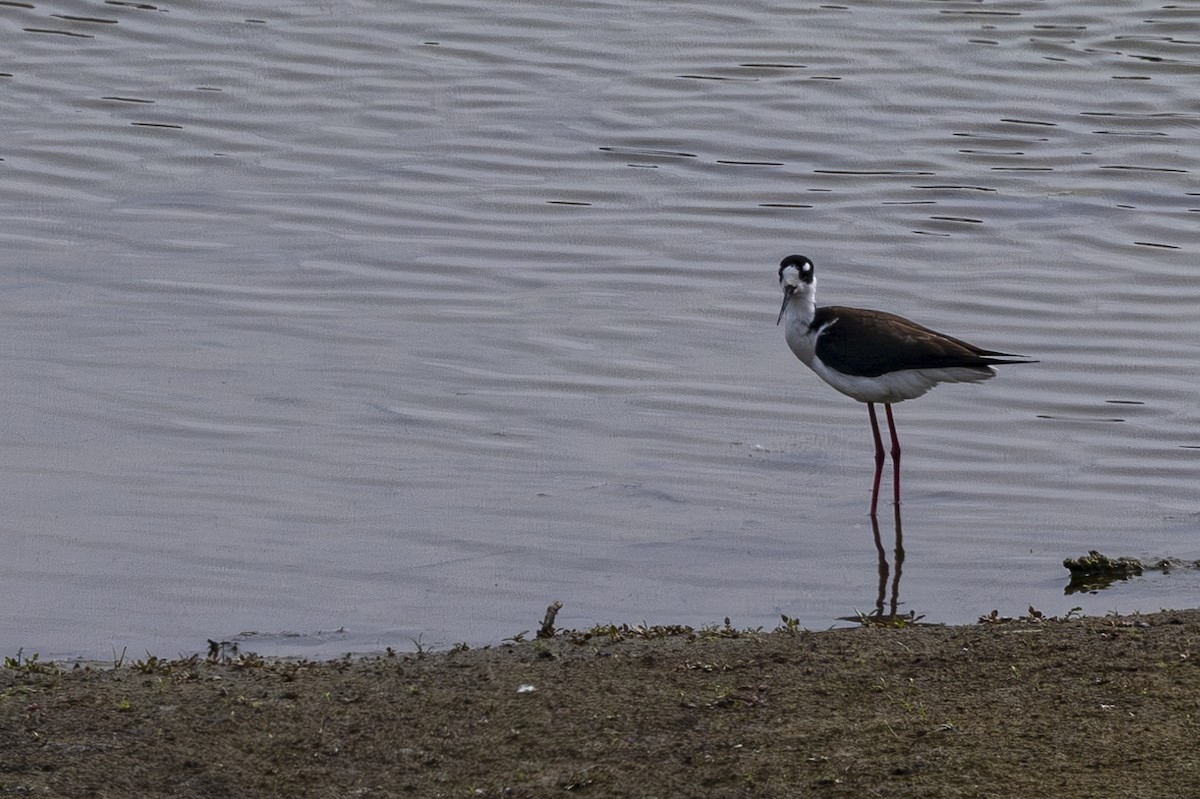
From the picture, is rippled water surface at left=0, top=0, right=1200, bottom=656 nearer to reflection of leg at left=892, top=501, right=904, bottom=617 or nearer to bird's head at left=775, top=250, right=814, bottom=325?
reflection of leg at left=892, top=501, right=904, bottom=617

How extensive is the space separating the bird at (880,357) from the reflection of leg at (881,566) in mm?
139

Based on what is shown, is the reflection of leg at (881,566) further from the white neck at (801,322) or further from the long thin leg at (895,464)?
the white neck at (801,322)

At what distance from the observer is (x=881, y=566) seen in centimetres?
884

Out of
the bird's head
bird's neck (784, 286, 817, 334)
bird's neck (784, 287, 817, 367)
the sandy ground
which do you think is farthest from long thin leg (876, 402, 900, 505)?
the sandy ground

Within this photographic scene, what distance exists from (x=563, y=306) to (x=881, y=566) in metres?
4.41

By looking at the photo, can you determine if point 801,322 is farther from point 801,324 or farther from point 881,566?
point 881,566

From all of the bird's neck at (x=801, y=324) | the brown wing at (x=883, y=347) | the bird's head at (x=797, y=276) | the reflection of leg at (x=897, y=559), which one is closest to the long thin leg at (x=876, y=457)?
the reflection of leg at (x=897, y=559)

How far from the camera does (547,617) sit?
7.27 metres

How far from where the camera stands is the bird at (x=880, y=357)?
31.9 feet

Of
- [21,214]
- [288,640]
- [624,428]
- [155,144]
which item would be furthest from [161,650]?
[155,144]

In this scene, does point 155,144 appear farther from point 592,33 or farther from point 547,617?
point 547,617

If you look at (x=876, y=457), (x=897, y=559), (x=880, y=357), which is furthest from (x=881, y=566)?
(x=880, y=357)

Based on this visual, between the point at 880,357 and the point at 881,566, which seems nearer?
the point at 881,566

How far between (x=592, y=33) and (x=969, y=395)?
9.82 metres
